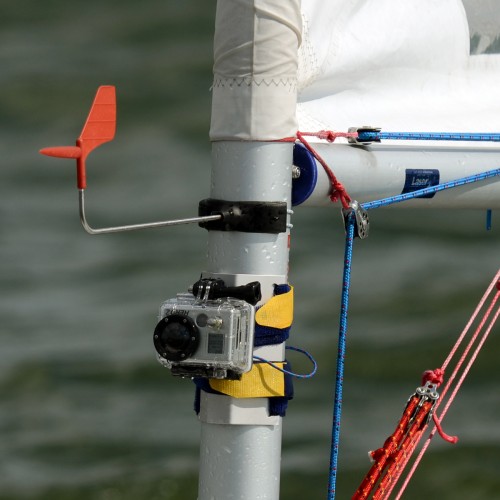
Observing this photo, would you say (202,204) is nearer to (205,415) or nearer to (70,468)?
(205,415)

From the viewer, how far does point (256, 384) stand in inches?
69.2

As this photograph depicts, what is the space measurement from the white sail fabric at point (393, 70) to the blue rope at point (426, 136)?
68 mm

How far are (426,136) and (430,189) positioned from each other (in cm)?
11

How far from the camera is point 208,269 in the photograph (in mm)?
1771

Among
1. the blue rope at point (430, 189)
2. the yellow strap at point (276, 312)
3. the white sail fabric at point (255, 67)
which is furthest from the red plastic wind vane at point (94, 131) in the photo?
the blue rope at point (430, 189)

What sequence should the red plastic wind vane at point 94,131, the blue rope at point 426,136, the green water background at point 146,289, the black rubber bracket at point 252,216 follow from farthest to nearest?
the green water background at point 146,289 → the blue rope at point 426,136 → the black rubber bracket at point 252,216 → the red plastic wind vane at point 94,131

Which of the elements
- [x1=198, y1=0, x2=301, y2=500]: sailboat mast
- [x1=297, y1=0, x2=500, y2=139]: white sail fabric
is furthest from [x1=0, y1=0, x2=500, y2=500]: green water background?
[x1=198, y1=0, x2=301, y2=500]: sailboat mast

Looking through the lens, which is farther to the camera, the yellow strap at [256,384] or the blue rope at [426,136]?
the blue rope at [426,136]

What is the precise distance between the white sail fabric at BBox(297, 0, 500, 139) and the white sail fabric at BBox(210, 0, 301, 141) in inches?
7.8

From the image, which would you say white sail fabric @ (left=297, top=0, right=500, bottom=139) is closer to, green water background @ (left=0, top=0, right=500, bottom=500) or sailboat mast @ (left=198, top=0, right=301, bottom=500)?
sailboat mast @ (left=198, top=0, right=301, bottom=500)

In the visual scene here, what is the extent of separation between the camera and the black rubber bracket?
1710 mm

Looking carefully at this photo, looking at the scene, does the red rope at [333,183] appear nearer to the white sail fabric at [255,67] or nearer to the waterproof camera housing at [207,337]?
the white sail fabric at [255,67]

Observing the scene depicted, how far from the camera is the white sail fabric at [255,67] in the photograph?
1.68 metres

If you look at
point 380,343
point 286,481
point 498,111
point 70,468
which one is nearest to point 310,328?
point 380,343
